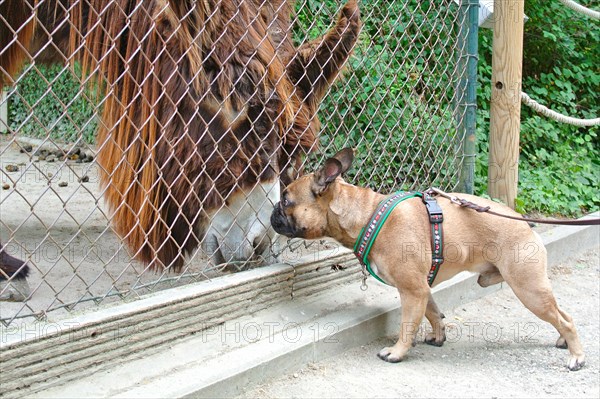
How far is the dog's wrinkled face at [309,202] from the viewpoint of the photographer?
303 cm

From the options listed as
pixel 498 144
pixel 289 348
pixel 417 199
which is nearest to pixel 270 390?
pixel 289 348

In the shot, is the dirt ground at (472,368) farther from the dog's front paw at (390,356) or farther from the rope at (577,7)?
the rope at (577,7)

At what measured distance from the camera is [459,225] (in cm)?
311

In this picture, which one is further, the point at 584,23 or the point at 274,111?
the point at 584,23

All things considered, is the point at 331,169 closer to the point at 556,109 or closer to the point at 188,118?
the point at 188,118

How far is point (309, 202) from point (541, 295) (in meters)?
1.10

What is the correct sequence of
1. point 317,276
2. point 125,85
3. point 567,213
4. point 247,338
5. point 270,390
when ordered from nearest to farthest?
point 270,390 < point 247,338 < point 125,85 < point 317,276 < point 567,213

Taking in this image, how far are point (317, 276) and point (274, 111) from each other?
0.86 m

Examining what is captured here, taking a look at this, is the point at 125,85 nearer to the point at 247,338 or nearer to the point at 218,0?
the point at 218,0

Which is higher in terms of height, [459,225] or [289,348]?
[459,225]

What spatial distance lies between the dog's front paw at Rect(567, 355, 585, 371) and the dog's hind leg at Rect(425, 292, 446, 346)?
0.57 m

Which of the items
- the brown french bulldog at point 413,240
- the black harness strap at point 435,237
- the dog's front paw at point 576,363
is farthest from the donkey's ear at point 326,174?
the dog's front paw at point 576,363

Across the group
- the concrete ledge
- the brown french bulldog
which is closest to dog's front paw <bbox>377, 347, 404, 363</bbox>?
the brown french bulldog

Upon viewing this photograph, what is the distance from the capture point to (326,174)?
9.91ft
